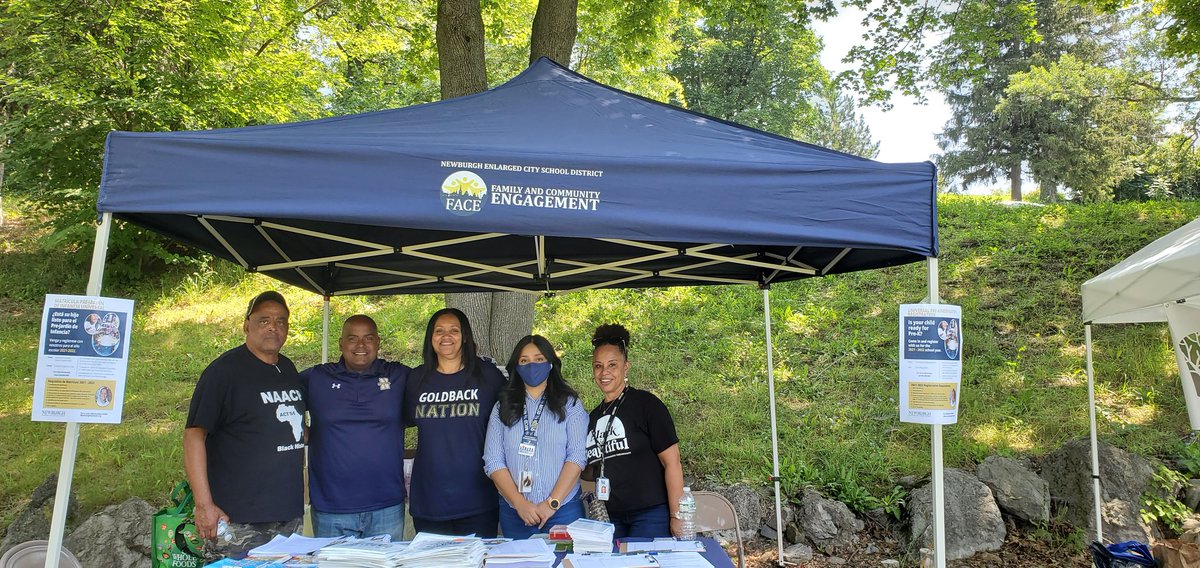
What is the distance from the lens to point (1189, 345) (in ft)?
13.0

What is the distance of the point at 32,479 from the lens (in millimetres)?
6004

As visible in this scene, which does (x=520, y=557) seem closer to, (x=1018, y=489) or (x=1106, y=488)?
(x=1018, y=489)

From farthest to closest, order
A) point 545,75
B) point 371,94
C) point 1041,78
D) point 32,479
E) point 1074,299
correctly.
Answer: point 1041,78, point 371,94, point 1074,299, point 32,479, point 545,75

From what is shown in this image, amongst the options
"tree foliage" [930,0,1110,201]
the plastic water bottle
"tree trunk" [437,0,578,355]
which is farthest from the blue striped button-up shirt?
"tree foliage" [930,0,1110,201]

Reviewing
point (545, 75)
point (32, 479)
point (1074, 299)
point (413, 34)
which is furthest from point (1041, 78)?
point (32, 479)

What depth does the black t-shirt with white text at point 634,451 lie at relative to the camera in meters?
3.09

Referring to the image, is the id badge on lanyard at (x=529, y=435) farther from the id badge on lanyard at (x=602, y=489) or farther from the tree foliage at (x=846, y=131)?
the tree foliage at (x=846, y=131)

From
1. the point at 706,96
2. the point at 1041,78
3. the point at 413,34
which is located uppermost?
the point at 706,96

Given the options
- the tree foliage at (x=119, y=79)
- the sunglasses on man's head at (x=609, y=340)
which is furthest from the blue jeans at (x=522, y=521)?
the tree foliage at (x=119, y=79)

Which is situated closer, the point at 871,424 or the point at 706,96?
the point at 871,424

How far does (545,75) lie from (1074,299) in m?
8.48

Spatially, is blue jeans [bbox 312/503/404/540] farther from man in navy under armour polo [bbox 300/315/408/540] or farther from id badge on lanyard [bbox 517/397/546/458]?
id badge on lanyard [bbox 517/397/546/458]

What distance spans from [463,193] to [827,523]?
14.0 feet

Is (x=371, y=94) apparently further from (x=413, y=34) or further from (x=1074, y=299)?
(x=1074, y=299)
